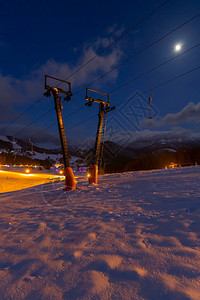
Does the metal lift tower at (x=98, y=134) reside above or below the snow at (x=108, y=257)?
above

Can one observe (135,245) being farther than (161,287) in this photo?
Yes

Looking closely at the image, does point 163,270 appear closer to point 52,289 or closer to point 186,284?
point 186,284

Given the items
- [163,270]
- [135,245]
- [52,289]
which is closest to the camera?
[52,289]

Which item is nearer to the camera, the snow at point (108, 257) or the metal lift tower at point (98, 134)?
the snow at point (108, 257)

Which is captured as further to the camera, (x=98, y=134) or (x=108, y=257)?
(x=98, y=134)

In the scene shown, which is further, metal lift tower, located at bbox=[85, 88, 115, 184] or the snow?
metal lift tower, located at bbox=[85, 88, 115, 184]

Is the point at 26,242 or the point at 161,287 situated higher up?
the point at 161,287

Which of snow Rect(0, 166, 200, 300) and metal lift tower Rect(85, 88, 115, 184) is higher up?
metal lift tower Rect(85, 88, 115, 184)

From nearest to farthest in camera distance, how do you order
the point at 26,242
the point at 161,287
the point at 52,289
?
1. the point at 161,287
2. the point at 52,289
3. the point at 26,242

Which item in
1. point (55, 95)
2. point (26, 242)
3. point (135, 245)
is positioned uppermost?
point (55, 95)

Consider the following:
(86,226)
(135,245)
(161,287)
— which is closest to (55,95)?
(86,226)

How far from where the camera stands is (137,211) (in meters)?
4.70

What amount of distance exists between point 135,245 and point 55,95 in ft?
41.2

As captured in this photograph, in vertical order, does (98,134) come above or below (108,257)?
above
